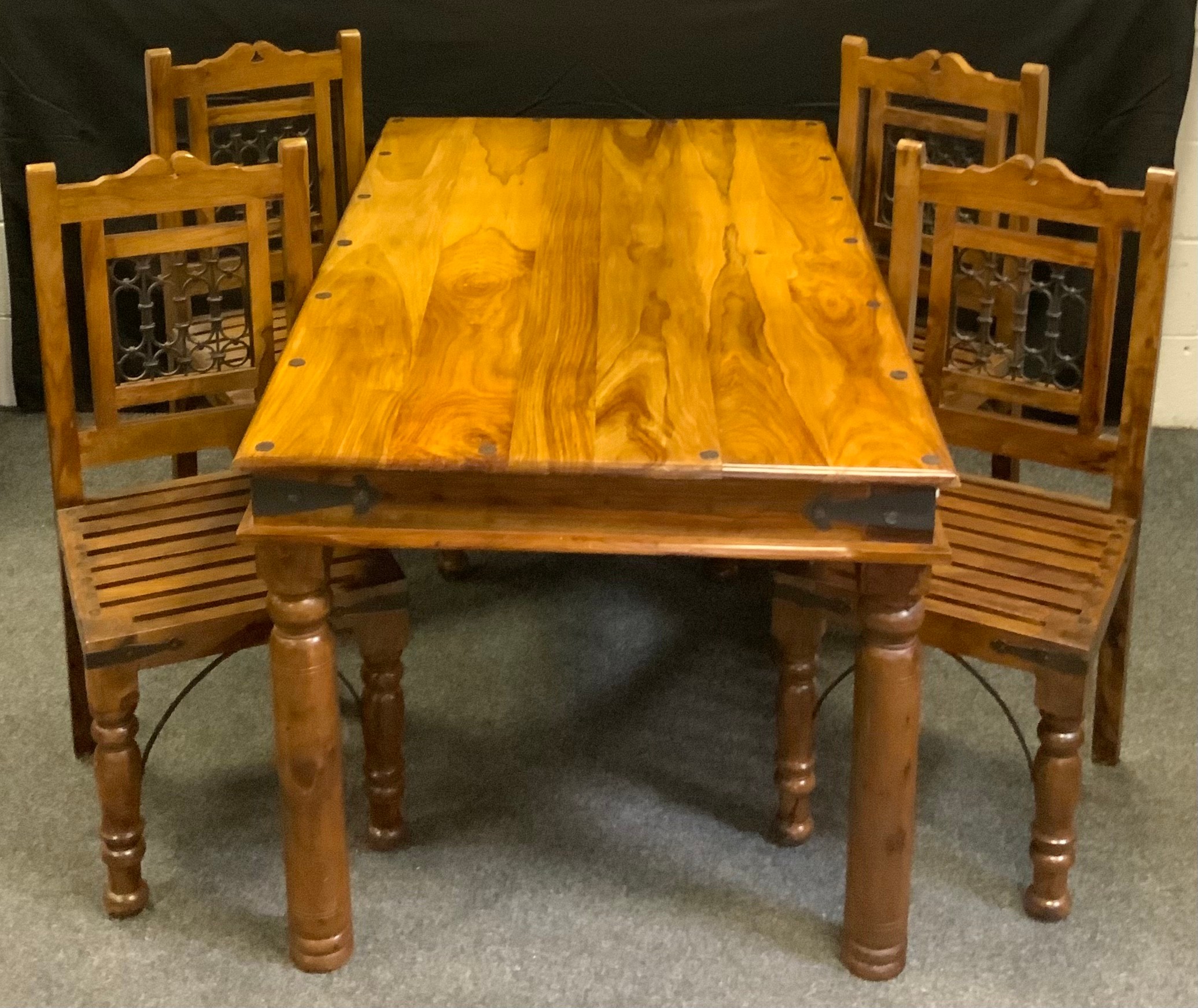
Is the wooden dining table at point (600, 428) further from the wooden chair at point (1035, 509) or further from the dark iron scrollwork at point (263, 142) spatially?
the dark iron scrollwork at point (263, 142)

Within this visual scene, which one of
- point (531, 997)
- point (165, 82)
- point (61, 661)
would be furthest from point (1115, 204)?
point (61, 661)

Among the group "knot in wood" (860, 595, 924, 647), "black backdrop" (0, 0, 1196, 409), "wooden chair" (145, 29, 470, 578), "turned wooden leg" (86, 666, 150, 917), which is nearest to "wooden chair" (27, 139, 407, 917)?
"turned wooden leg" (86, 666, 150, 917)

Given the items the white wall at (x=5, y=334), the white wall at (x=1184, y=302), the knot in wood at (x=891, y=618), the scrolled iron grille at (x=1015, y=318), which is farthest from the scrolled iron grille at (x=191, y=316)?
the white wall at (x=1184, y=302)

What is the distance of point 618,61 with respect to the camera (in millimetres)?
3279

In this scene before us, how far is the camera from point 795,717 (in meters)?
2.24

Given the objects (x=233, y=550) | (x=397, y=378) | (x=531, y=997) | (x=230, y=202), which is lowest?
(x=531, y=997)

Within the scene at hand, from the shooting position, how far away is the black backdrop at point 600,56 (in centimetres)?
318

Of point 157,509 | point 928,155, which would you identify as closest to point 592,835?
point 157,509

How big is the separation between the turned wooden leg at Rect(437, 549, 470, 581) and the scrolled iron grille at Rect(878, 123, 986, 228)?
0.96 meters

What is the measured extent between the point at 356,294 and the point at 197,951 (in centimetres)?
86

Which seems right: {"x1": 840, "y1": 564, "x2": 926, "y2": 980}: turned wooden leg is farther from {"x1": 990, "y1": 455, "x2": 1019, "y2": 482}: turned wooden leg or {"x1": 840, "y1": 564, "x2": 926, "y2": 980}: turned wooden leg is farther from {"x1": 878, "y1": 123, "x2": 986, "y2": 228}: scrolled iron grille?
{"x1": 878, "y1": 123, "x2": 986, "y2": 228}: scrolled iron grille

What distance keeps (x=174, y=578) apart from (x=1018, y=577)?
3.54 ft

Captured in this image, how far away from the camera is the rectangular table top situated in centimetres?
171

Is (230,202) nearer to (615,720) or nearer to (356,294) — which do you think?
(356,294)
